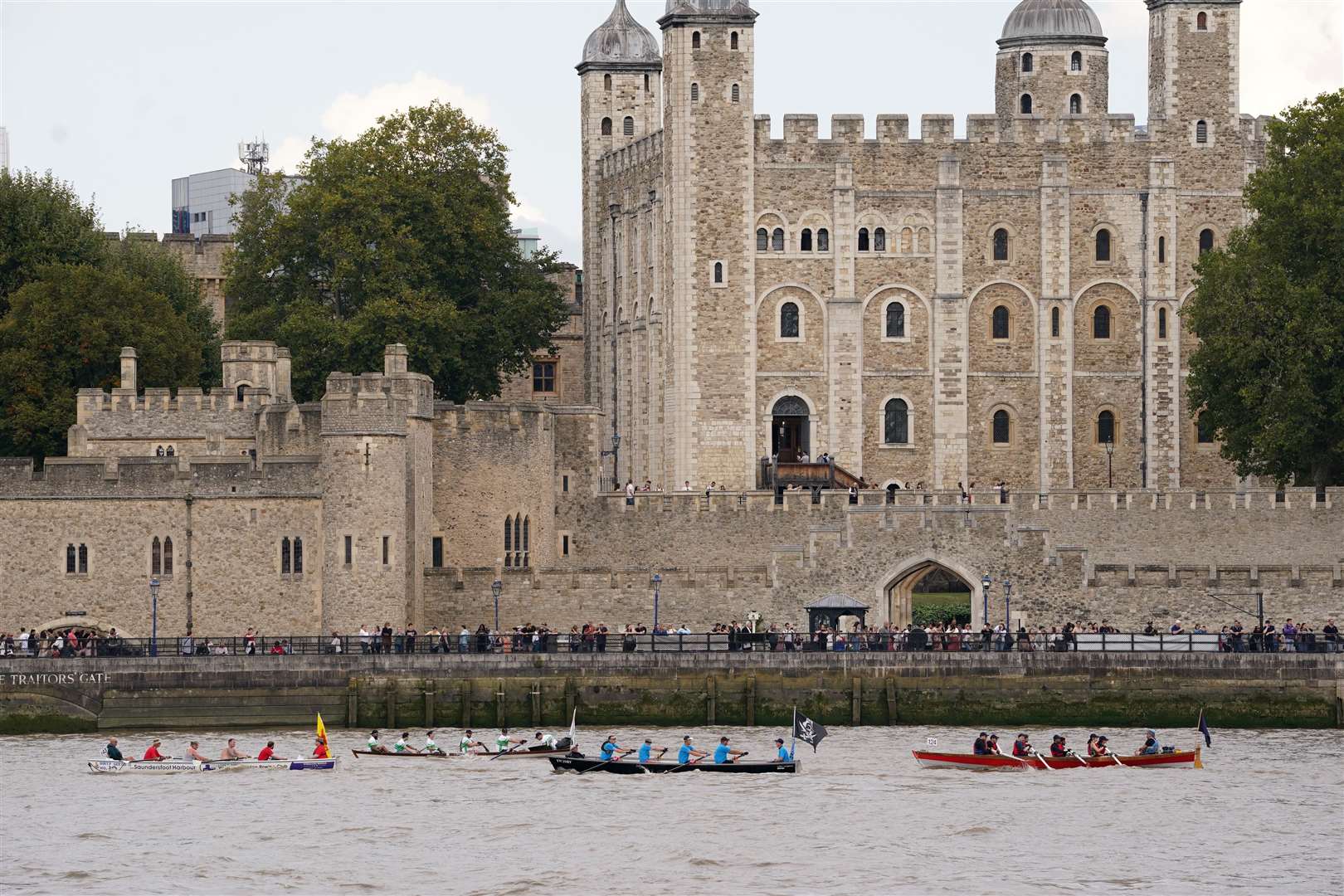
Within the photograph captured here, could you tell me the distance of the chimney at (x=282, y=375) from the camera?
83500 millimetres

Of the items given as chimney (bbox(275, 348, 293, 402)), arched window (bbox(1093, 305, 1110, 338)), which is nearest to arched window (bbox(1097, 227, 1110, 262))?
arched window (bbox(1093, 305, 1110, 338))

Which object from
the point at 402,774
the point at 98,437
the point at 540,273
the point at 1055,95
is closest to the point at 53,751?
the point at 402,774

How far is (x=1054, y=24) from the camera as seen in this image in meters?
103

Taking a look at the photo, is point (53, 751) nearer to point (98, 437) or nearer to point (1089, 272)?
point (98, 437)

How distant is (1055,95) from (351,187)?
2372cm

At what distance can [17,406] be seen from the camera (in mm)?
84312

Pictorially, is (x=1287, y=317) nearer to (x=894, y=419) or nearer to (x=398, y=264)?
(x=894, y=419)

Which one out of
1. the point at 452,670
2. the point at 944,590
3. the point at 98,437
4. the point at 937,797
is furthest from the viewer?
the point at 944,590

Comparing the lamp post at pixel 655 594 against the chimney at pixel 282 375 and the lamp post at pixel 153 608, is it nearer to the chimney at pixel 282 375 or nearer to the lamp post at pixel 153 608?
the chimney at pixel 282 375

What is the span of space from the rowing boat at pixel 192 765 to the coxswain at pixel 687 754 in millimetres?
7048

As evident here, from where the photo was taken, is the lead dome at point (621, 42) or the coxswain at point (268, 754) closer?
the coxswain at point (268, 754)

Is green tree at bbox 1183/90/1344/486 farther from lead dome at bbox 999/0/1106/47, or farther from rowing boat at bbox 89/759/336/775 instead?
rowing boat at bbox 89/759/336/775

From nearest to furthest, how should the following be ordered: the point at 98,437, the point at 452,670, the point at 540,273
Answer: the point at 452,670, the point at 98,437, the point at 540,273

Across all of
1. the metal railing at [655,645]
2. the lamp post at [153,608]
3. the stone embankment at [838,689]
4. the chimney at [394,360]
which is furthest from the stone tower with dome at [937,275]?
the stone embankment at [838,689]
